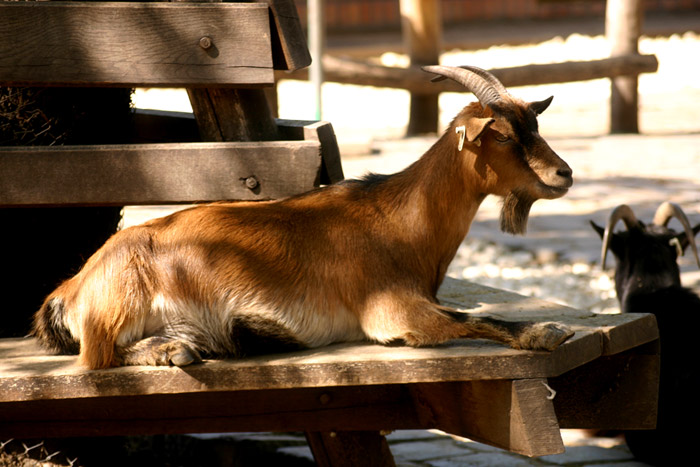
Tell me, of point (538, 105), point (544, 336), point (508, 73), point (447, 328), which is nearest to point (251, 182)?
point (447, 328)

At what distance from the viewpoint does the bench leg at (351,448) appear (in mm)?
4332

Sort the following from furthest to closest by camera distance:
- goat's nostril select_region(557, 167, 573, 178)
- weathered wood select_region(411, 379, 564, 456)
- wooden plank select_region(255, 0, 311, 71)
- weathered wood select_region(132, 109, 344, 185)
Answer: weathered wood select_region(132, 109, 344, 185) < wooden plank select_region(255, 0, 311, 71) < goat's nostril select_region(557, 167, 573, 178) < weathered wood select_region(411, 379, 564, 456)

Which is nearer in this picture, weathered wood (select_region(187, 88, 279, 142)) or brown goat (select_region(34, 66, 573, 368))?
brown goat (select_region(34, 66, 573, 368))

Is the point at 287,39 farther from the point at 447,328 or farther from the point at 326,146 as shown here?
the point at 447,328

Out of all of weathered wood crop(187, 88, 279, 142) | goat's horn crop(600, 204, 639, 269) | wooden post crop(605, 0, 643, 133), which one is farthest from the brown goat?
wooden post crop(605, 0, 643, 133)

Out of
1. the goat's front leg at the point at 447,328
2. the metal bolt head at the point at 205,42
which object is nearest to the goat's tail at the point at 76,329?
the goat's front leg at the point at 447,328

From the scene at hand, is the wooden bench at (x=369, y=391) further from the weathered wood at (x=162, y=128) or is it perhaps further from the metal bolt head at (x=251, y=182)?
the weathered wood at (x=162, y=128)

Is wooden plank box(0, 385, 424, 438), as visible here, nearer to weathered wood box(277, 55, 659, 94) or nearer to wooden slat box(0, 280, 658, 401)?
wooden slat box(0, 280, 658, 401)

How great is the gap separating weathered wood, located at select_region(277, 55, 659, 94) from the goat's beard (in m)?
9.87

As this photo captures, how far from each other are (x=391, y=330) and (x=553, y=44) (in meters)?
18.9

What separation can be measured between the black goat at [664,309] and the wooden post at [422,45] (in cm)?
848

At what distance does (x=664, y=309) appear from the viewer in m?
5.45

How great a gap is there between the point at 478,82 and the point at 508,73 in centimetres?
1009

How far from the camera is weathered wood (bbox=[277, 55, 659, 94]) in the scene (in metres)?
13.9
